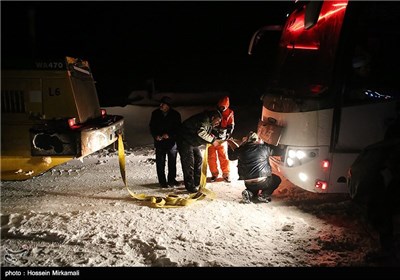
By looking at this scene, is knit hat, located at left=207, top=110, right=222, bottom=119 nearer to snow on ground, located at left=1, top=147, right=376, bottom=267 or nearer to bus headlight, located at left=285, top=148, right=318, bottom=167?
snow on ground, located at left=1, top=147, right=376, bottom=267

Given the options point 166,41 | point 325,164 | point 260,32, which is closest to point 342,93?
point 325,164

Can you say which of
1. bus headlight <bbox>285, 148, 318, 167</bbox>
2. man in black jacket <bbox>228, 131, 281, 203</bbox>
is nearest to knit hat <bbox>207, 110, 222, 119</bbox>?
man in black jacket <bbox>228, 131, 281, 203</bbox>

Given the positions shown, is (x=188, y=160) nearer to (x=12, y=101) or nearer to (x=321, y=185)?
(x=321, y=185)

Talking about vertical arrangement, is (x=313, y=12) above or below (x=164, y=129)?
→ above

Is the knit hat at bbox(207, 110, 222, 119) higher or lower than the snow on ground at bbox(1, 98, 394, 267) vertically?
higher

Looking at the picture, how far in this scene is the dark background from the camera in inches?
1026

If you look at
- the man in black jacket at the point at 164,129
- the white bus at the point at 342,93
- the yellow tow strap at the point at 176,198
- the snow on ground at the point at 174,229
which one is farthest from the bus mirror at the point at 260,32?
the snow on ground at the point at 174,229

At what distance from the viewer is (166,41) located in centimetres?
3319

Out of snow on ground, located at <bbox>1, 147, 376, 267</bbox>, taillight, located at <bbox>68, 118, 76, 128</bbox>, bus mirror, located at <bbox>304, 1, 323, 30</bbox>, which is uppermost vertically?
bus mirror, located at <bbox>304, 1, 323, 30</bbox>

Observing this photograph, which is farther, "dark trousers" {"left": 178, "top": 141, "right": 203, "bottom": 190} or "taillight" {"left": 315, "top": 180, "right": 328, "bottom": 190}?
"dark trousers" {"left": 178, "top": 141, "right": 203, "bottom": 190}

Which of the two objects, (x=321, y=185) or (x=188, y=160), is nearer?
(x=321, y=185)

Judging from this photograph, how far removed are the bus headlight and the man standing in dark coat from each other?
1559 millimetres

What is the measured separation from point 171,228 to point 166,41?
3064 centimetres

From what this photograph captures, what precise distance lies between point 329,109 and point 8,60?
5.99 meters
